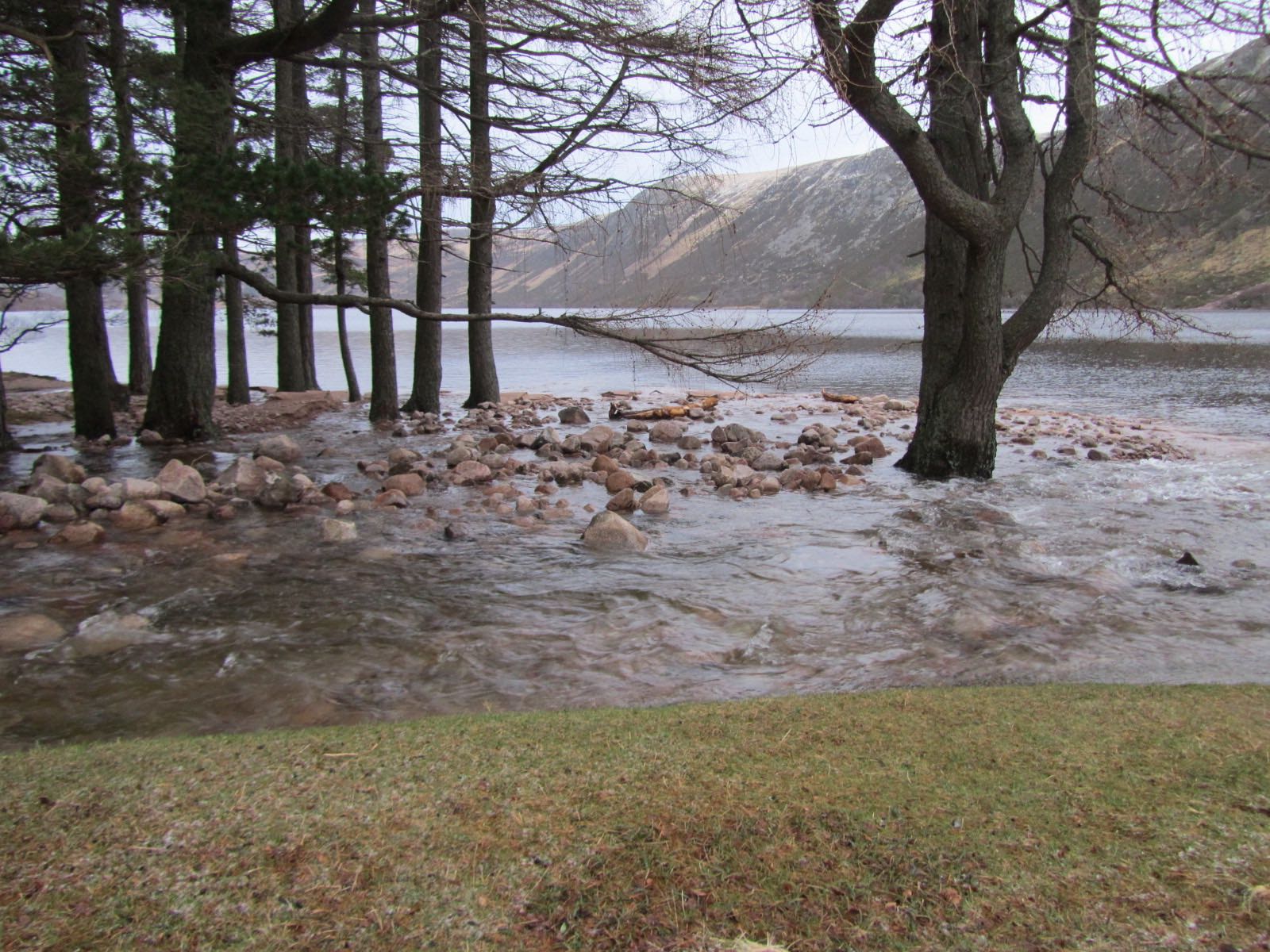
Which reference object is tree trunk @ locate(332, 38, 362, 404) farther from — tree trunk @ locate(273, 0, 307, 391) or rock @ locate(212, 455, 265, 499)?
rock @ locate(212, 455, 265, 499)

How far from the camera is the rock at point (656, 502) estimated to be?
9.65m

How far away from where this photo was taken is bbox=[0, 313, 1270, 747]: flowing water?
15.8 ft

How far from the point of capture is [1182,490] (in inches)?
416

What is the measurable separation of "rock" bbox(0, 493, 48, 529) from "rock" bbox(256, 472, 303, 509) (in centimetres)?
203

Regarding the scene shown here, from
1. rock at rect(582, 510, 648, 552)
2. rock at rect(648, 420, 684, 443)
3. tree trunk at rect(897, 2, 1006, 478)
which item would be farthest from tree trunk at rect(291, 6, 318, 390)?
tree trunk at rect(897, 2, 1006, 478)

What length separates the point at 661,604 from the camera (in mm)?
6422

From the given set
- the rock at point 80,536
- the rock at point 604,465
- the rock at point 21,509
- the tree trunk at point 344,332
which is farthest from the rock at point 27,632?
the tree trunk at point 344,332

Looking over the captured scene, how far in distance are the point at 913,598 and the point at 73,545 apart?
737cm

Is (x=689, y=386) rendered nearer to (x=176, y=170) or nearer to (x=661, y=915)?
(x=176, y=170)

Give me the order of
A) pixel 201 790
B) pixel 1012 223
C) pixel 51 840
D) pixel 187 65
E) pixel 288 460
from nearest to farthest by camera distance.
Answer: pixel 51 840, pixel 201 790, pixel 1012 223, pixel 187 65, pixel 288 460

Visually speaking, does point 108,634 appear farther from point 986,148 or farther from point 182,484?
point 986,148

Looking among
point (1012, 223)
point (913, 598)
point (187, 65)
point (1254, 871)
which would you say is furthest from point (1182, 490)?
point (187, 65)

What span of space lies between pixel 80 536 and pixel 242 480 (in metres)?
2.34

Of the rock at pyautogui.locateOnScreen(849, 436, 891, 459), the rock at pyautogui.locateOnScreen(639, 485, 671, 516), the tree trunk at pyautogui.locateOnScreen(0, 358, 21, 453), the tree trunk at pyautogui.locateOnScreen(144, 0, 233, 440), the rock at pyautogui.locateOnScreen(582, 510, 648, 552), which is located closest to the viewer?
the rock at pyautogui.locateOnScreen(582, 510, 648, 552)
